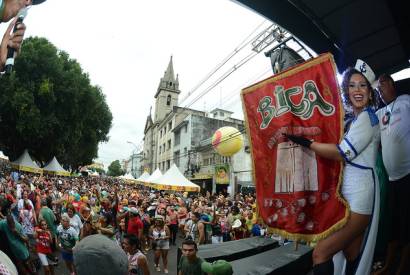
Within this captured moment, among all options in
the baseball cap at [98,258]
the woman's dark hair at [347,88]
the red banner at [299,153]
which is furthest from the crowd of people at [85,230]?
the woman's dark hair at [347,88]

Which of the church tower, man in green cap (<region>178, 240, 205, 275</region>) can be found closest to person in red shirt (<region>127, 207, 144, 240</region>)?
man in green cap (<region>178, 240, 205, 275</region>)

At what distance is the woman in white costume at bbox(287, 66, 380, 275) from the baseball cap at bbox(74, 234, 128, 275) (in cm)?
→ 159

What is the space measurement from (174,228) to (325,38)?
39.2 feet

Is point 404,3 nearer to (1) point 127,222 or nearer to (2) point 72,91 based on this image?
(1) point 127,222

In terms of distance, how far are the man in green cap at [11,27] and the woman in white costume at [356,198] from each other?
233 cm

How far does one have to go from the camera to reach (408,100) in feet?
9.58

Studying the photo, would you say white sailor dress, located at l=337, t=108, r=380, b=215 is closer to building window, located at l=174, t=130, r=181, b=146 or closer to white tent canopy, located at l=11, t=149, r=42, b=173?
white tent canopy, located at l=11, t=149, r=42, b=173

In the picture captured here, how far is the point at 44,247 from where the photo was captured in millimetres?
8188

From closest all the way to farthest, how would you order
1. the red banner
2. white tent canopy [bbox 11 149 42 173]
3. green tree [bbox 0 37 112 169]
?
the red banner
green tree [bbox 0 37 112 169]
white tent canopy [bbox 11 149 42 173]

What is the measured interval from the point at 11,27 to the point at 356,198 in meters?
2.76

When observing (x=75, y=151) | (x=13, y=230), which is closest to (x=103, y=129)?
(x=75, y=151)

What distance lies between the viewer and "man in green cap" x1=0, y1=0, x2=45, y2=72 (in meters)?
2.10

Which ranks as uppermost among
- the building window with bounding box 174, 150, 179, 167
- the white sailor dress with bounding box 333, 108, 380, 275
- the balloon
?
the building window with bounding box 174, 150, 179, 167

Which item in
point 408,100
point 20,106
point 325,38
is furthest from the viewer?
point 20,106
